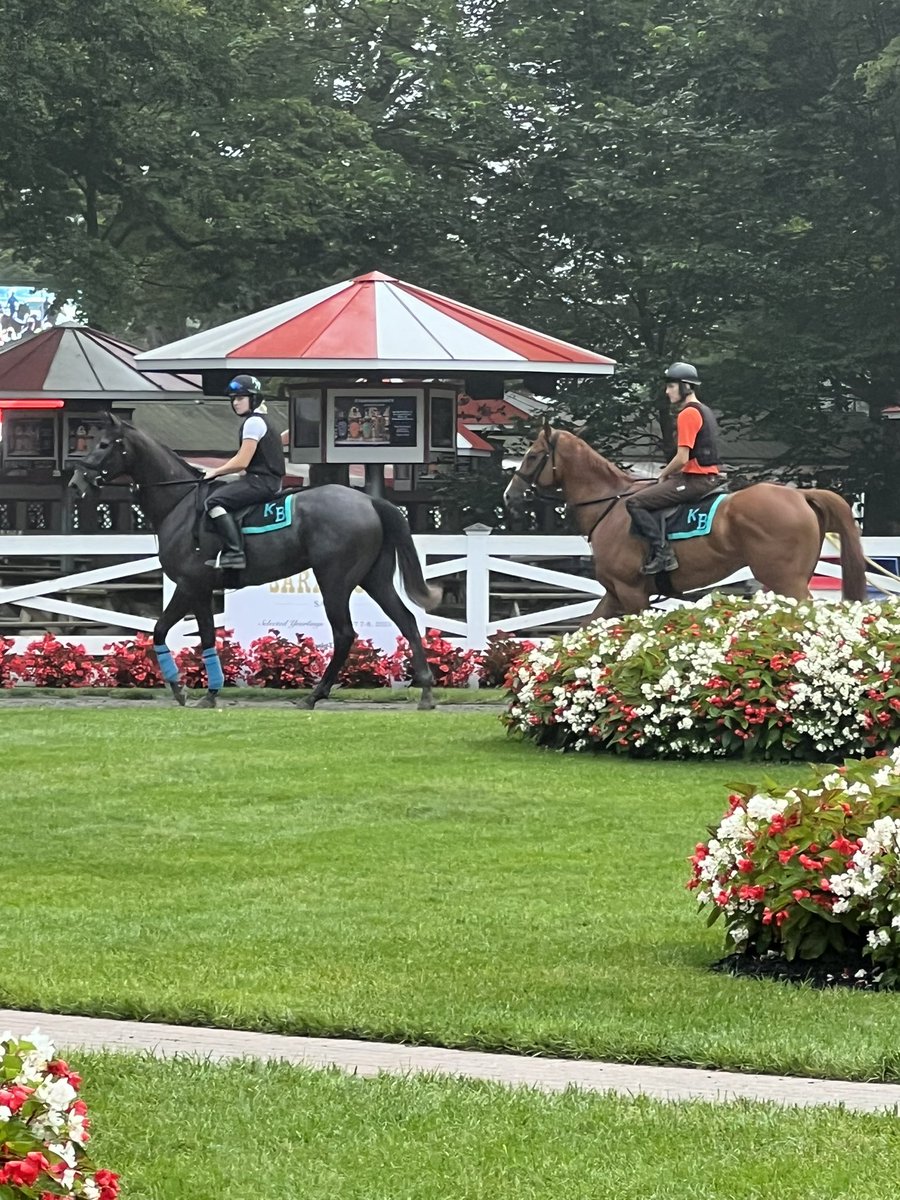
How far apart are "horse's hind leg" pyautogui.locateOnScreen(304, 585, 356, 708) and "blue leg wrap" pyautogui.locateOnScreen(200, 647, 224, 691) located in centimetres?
83

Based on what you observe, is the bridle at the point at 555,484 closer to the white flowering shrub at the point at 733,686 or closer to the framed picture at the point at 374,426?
the white flowering shrub at the point at 733,686

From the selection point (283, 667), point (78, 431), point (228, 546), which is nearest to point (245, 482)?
point (228, 546)

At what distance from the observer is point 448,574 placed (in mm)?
23391

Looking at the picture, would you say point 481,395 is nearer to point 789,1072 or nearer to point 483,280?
point 483,280

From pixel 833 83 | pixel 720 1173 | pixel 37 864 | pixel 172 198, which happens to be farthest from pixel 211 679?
pixel 833 83

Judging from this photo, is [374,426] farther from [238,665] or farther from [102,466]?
[102,466]

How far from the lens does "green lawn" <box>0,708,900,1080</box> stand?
7.16 m

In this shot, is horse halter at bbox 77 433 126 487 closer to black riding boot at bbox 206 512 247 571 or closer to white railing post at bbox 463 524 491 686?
black riding boot at bbox 206 512 247 571

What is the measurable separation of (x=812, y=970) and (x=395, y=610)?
12.0 metres

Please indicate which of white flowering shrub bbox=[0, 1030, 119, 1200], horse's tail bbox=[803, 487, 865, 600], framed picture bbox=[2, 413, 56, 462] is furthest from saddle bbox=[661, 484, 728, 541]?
white flowering shrub bbox=[0, 1030, 119, 1200]

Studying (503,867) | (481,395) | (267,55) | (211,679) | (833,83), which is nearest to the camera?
(503,867)

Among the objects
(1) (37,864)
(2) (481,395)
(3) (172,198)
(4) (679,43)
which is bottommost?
(1) (37,864)

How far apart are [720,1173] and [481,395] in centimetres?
2365

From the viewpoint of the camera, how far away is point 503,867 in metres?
10.7
